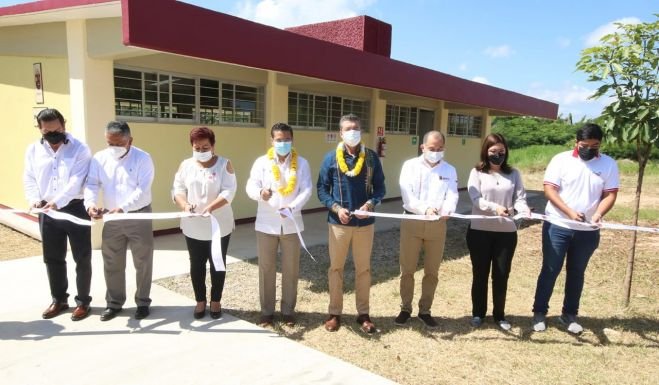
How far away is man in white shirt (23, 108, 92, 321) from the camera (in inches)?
147

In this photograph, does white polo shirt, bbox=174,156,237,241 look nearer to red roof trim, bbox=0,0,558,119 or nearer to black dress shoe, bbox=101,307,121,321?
black dress shoe, bbox=101,307,121,321

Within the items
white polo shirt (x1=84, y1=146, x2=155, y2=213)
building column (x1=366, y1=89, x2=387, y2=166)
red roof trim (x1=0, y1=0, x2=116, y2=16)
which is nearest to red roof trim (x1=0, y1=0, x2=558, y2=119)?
red roof trim (x1=0, y1=0, x2=116, y2=16)

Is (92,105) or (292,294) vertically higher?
(92,105)

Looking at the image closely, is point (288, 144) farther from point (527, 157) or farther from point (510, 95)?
point (527, 157)

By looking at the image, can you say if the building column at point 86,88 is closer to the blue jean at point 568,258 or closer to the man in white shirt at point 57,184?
the man in white shirt at point 57,184

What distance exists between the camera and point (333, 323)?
13.0 ft

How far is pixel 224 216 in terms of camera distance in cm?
393

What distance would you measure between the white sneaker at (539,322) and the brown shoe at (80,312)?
4001 mm

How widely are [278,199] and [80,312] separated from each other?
6.59 feet

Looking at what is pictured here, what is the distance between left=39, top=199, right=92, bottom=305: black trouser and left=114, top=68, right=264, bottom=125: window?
3.13 m

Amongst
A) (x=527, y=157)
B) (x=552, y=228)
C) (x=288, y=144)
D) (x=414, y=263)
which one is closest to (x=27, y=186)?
(x=288, y=144)

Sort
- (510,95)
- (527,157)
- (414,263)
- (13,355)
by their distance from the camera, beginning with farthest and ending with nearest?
1. (527,157)
2. (510,95)
3. (414,263)
4. (13,355)

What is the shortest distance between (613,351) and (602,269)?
9.32ft

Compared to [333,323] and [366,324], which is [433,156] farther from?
[333,323]
